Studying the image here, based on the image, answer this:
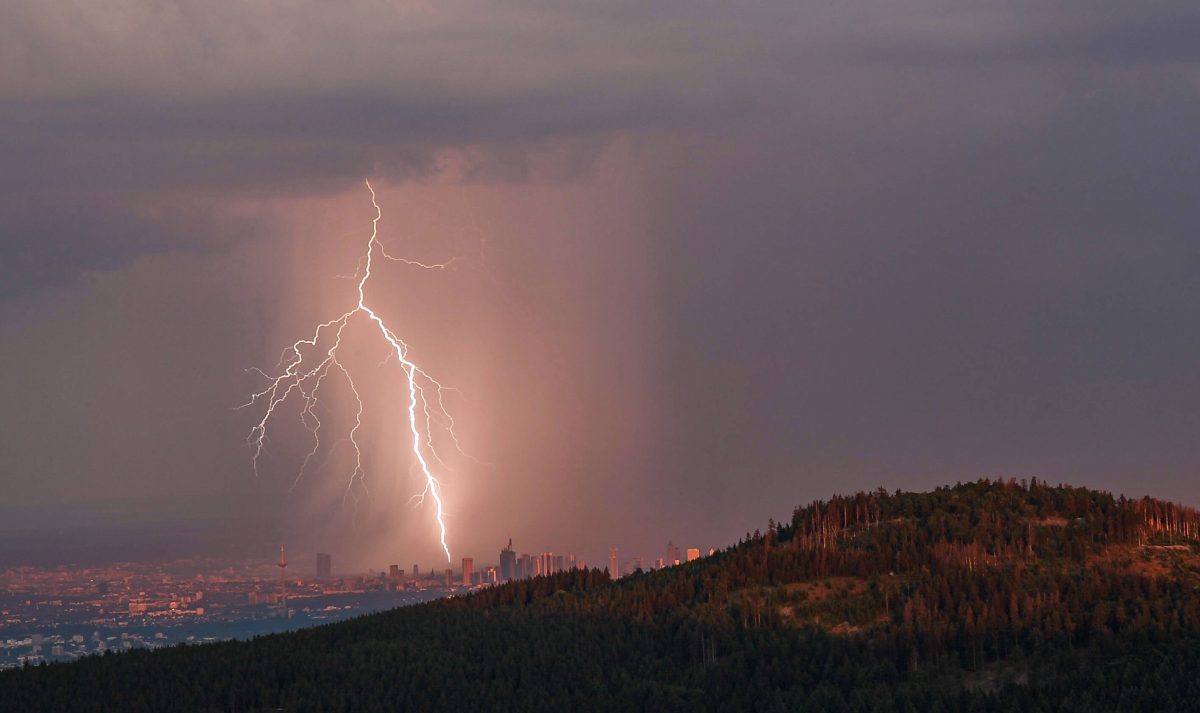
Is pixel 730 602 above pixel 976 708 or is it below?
above

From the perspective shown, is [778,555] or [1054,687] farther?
[778,555]

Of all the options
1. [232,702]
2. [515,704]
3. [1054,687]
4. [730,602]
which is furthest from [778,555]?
[232,702]

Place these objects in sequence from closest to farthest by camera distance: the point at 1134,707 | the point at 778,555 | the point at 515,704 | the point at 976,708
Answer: the point at 1134,707
the point at 976,708
the point at 515,704
the point at 778,555

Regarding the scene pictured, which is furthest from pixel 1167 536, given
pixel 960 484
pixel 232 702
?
pixel 232 702

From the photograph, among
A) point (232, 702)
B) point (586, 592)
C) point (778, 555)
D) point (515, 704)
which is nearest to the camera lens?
point (515, 704)

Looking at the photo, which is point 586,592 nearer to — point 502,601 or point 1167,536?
point 502,601

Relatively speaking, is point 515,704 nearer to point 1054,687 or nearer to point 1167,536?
point 1054,687

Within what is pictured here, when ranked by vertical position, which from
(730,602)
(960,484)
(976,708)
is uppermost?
(960,484)
